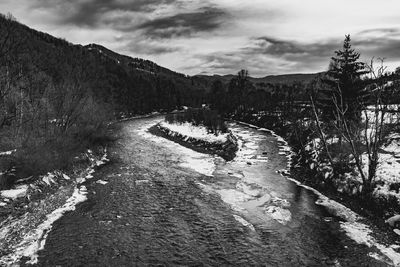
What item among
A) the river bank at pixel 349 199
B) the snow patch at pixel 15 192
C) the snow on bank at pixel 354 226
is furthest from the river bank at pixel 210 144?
the snow patch at pixel 15 192

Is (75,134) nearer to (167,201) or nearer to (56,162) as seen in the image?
(56,162)

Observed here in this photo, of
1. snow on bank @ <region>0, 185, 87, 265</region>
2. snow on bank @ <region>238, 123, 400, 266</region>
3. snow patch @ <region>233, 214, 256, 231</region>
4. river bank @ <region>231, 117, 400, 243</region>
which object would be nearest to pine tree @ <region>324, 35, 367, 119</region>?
river bank @ <region>231, 117, 400, 243</region>

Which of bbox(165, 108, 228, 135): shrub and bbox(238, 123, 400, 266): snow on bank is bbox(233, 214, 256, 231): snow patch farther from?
bbox(165, 108, 228, 135): shrub

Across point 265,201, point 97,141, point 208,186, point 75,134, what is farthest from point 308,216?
point 97,141

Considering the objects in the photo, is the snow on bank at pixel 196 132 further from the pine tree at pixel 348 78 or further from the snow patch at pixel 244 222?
the snow patch at pixel 244 222

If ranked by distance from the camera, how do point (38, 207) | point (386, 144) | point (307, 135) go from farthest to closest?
point (307, 135) < point (386, 144) < point (38, 207)

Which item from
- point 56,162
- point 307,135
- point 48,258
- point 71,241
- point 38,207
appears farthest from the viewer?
point 307,135

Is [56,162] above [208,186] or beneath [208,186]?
above
